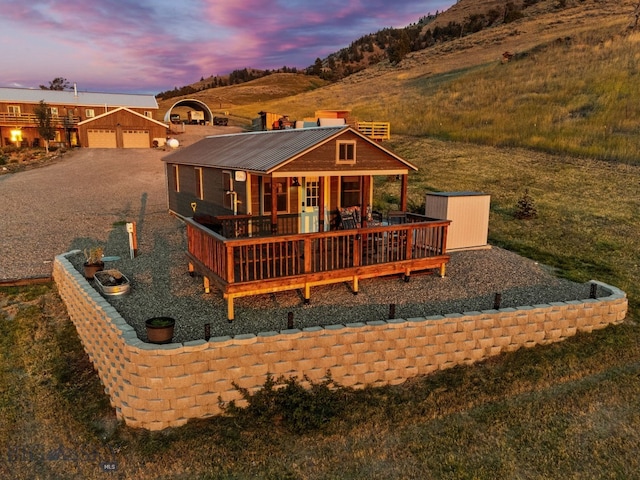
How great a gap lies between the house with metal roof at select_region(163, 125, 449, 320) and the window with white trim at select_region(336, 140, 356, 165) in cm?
2

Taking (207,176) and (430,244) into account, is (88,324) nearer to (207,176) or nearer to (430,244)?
(207,176)

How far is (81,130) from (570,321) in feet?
138

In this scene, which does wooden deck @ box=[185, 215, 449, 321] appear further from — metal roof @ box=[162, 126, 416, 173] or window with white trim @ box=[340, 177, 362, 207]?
window with white trim @ box=[340, 177, 362, 207]

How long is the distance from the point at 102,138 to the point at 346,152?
37423 millimetres

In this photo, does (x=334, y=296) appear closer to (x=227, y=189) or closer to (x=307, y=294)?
(x=307, y=294)

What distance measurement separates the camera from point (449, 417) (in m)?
7.52

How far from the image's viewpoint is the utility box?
548 inches

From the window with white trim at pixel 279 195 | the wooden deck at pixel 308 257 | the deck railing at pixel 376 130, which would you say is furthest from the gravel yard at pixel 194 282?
the deck railing at pixel 376 130

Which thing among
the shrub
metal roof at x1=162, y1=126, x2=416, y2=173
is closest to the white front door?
metal roof at x1=162, y1=126, x2=416, y2=173

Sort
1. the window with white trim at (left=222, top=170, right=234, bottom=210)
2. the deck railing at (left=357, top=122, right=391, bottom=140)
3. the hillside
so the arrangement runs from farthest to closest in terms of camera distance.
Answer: the deck railing at (left=357, top=122, right=391, bottom=140)
the hillside
the window with white trim at (left=222, top=170, right=234, bottom=210)

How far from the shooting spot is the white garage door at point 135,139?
41750 millimetres

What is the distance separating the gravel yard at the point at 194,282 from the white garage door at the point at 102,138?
20556 mm

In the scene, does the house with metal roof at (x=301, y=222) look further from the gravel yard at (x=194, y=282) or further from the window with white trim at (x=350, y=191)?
the gravel yard at (x=194, y=282)

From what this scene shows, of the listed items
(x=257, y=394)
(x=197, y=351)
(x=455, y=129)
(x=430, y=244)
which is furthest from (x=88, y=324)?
(x=455, y=129)
